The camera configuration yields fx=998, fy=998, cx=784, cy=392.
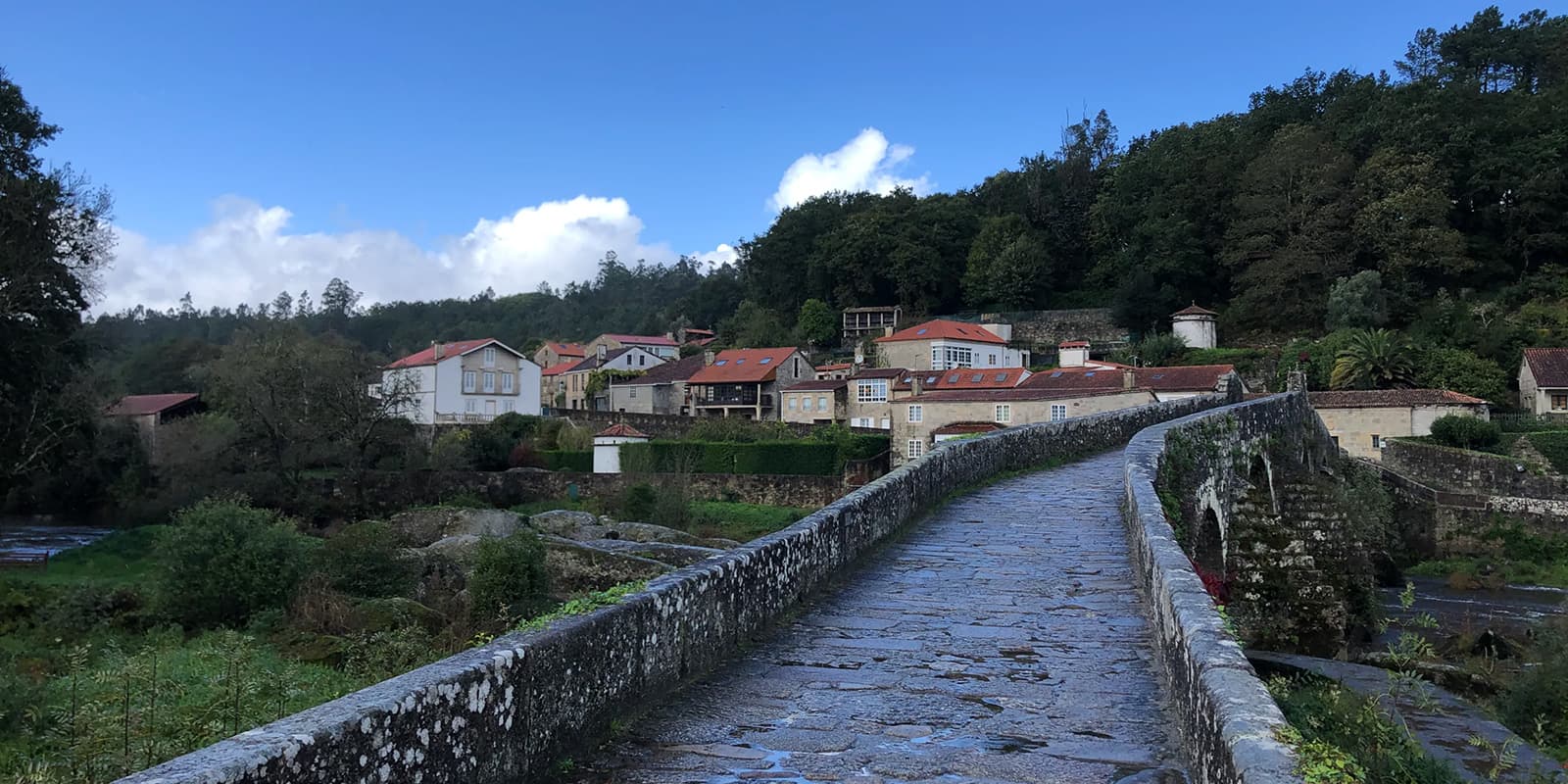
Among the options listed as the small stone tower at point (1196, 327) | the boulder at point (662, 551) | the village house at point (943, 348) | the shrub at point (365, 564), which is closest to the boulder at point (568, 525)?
the boulder at point (662, 551)

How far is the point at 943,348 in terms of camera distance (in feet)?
204

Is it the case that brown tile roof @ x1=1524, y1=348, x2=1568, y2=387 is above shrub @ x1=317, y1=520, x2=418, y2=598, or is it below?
above

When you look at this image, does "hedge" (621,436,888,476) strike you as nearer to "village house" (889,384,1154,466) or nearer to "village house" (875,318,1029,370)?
"village house" (889,384,1154,466)

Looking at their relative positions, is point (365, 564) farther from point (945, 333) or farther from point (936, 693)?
point (945, 333)

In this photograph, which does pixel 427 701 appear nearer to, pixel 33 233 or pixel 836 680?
pixel 836 680

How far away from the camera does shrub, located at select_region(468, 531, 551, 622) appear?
17.2m

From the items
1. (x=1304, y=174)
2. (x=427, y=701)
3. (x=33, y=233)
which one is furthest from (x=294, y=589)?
(x=1304, y=174)

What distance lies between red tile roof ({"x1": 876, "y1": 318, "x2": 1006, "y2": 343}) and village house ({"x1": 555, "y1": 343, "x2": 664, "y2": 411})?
22.2 metres

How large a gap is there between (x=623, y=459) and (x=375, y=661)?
1290 inches

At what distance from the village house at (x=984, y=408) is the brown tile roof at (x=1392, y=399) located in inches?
320

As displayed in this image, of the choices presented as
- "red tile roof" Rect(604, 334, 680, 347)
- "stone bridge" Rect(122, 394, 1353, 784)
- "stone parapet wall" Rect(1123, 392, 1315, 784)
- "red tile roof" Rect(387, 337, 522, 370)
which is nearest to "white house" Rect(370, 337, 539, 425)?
"red tile roof" Rect(387, 337, 522, 370)

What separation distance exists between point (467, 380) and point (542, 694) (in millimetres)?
60280

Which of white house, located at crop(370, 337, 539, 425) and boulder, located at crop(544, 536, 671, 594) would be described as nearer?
boulder, located at crop(544, 536, 671, 594)

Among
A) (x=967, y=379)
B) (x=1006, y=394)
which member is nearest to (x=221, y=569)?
(x=1006, y=394)
